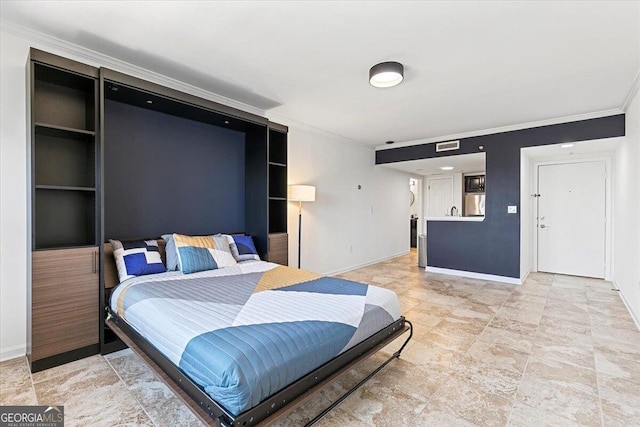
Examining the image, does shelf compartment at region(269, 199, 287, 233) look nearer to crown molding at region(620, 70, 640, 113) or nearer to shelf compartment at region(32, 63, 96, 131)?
shelf compartment at region(32, 63, 96, 131)

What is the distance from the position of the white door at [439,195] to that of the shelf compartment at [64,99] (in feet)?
24.5

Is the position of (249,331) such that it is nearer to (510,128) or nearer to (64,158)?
(64,158)

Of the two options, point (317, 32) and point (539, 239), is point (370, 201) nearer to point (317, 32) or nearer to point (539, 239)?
point (539, 239)

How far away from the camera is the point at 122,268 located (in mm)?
2641

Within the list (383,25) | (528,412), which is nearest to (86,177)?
(383,25)

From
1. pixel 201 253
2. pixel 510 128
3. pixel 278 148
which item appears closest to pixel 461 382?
pixel 201 253

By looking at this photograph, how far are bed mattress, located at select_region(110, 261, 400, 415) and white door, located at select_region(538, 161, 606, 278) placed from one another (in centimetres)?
500

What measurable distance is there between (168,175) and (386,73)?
2.56m

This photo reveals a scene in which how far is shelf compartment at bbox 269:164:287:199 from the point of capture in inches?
162

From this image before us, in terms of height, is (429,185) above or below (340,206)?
above

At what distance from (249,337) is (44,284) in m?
1.85

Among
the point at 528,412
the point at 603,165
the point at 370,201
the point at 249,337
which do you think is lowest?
the point at 528,412

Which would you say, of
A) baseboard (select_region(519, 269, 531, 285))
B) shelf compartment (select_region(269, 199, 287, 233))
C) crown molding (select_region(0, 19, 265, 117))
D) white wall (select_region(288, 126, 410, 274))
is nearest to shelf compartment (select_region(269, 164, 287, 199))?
shelf compartment (select_region(269, 199, 287, 233))

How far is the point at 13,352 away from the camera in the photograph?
93.4 inches
